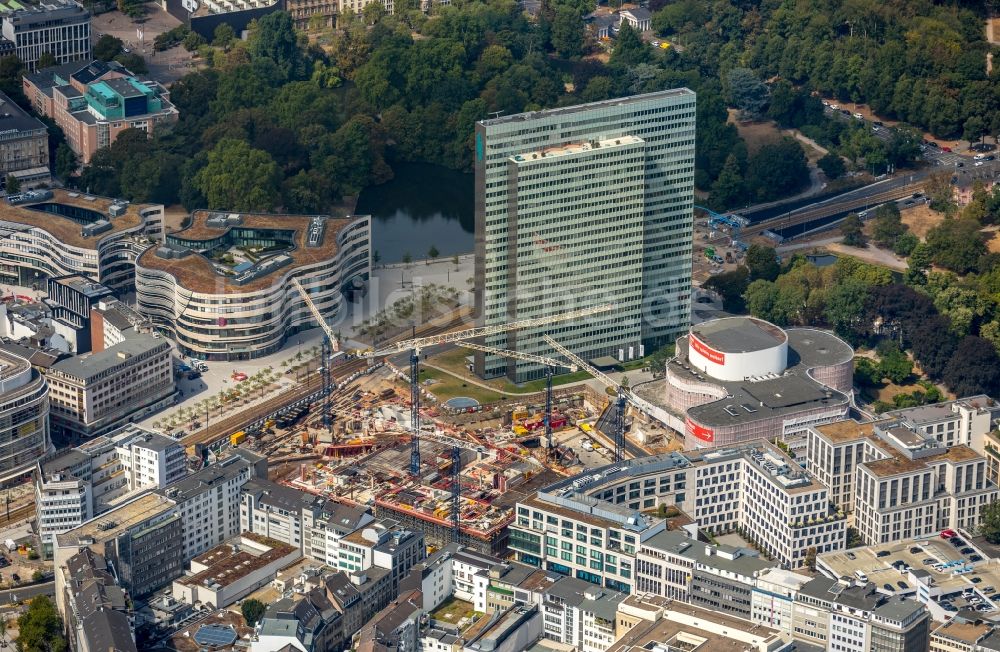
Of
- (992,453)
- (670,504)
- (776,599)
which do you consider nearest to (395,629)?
(776,599)

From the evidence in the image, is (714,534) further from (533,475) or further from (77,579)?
(77,579)

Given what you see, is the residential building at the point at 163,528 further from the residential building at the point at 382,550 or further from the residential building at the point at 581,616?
the residential building at the point at 581,616

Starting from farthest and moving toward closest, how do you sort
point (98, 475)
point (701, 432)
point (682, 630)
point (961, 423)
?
1. point (961, 423)
2. point (701, 432)
3. point (98, 475)
4. point (682, 630)

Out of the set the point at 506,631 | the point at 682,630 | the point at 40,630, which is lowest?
the point at 40,630

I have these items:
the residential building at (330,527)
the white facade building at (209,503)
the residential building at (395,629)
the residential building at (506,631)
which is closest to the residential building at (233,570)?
the white facade building at (209,503)

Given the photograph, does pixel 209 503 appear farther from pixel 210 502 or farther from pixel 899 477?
pixel 899 477

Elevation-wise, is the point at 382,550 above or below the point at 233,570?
above

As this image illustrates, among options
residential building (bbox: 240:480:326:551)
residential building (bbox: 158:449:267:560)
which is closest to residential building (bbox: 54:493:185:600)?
residential building (bbox: 158:449:267:560)

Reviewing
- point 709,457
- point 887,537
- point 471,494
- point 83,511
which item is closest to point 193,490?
point 83,511
